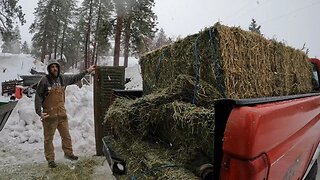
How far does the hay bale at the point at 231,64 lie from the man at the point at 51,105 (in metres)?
1.78

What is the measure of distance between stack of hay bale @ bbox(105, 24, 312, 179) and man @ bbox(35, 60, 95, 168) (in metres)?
2.11

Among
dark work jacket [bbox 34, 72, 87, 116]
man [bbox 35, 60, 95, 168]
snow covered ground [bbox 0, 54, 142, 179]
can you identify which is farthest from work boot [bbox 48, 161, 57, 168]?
dark work jacket [bbox 34, 72, 87, 116]

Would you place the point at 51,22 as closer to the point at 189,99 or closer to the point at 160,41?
the point at 160,41

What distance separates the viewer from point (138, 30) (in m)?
25.2

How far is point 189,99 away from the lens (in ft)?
10.2

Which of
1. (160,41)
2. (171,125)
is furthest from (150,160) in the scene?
(160,41)

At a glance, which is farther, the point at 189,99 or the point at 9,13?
the point at 9,13

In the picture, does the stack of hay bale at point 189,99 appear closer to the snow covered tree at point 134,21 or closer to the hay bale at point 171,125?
the hay bale at point 171,125

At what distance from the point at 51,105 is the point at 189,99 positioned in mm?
3274

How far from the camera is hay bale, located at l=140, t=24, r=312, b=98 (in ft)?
9.90

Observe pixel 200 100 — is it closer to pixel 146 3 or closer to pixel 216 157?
pixel 216 157

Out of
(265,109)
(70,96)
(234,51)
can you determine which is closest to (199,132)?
(265,109)

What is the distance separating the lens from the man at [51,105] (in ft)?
17.4

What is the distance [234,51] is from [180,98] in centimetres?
74
